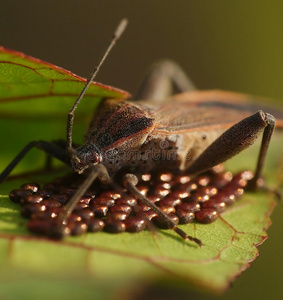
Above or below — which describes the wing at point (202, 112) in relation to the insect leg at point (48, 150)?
above

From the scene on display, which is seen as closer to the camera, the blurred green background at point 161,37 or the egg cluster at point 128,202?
the egg cluster at point 128,202

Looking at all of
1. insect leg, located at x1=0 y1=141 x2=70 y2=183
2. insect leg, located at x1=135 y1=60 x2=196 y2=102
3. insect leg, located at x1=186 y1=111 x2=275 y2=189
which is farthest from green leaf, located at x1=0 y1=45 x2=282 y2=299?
insect leg, located at x1=135 y1=60 x2=196 y2=102

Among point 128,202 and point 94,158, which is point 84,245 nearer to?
point 128,202

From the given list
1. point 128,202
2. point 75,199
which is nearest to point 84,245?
point 75,199

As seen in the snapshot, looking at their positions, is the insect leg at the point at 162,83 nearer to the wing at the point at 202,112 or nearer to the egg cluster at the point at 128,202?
the wing at the point at 202,112

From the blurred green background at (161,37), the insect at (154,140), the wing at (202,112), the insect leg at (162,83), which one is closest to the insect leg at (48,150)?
the insect at (154,140)

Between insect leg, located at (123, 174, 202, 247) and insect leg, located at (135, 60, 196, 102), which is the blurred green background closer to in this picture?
A: insect leg, located at (135, 60, 196, 102)
